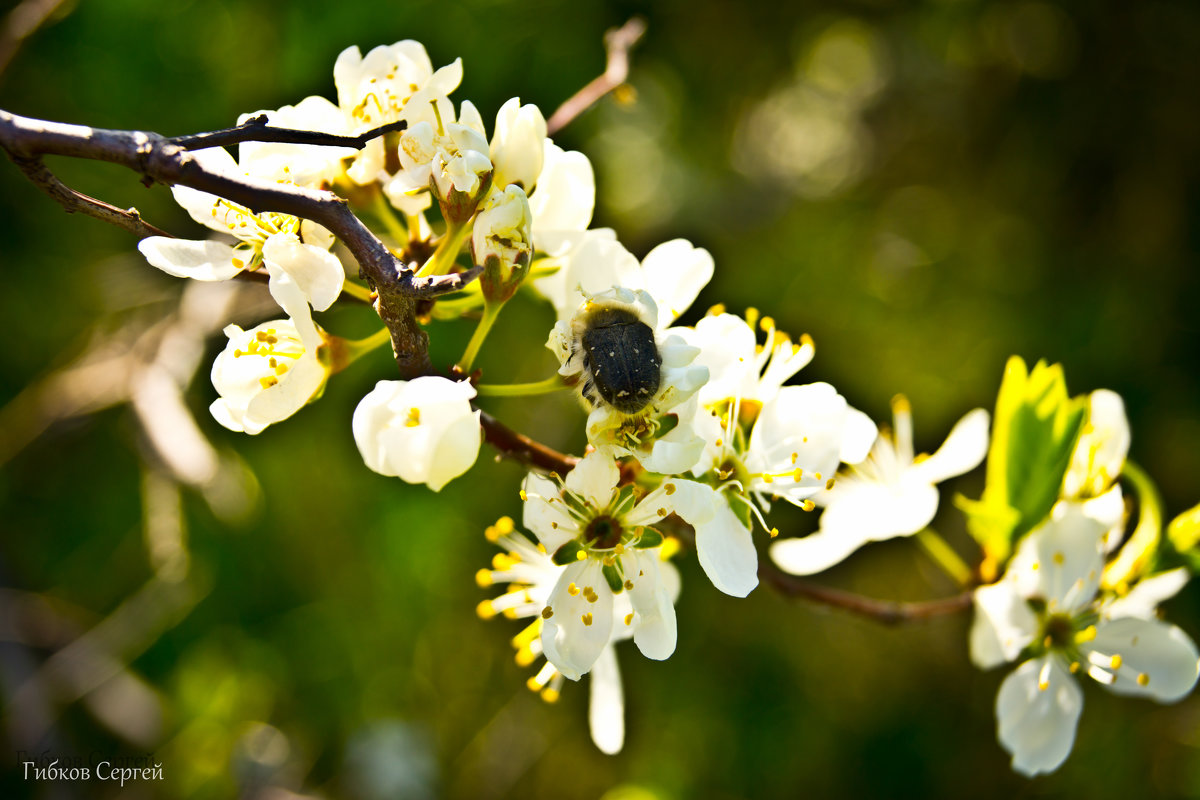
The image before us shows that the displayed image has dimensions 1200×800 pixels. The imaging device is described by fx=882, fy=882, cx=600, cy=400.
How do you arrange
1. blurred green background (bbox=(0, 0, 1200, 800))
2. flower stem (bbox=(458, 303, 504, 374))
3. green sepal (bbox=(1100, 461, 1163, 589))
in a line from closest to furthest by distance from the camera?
flower stem (bbox=(458, 303, 504, 374)) < green sepal (bbox=(1100, 461, 1163, 589)) < blurred green background (bbox=(0, 0, 1200, 800))

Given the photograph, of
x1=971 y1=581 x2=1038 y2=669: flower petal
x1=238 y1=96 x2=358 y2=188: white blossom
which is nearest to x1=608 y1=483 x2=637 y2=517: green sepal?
x1=238 y1=96 x2=358 y2=188: white blossom

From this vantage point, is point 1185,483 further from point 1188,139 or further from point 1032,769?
point 1032,769

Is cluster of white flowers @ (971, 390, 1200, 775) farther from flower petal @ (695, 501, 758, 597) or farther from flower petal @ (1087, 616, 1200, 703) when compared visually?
flower petal @ (695, 501, 758, 597)

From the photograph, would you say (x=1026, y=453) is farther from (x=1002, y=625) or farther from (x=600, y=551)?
(x=600, y=551)

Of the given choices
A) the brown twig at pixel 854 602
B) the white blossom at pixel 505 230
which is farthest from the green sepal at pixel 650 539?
the white blossom at pixel 505 230

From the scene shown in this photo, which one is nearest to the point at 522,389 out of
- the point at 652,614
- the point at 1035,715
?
the point at 652,614

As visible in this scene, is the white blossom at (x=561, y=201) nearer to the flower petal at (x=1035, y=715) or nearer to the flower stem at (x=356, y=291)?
the flower stem at (x=356, y=291)
